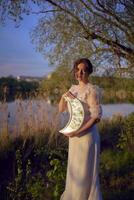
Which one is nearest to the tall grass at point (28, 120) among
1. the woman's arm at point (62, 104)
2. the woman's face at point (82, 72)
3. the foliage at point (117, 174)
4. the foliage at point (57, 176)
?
the foliage at point (117, 174)

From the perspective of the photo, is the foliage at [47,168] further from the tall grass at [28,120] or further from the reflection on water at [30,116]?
the reflection on water at [30,116]

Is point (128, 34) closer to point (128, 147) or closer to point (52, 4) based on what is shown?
point (52, 4)

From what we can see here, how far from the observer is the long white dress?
15.8 ft

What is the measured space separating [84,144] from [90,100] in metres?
0.52

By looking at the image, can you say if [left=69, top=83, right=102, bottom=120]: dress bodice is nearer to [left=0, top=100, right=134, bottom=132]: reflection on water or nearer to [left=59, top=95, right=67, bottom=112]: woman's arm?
[left=59, top=95, right=67, bottom=112]: woman's arm

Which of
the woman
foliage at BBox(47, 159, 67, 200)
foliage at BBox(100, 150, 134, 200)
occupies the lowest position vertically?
foliage at BBox(100, 150, 134, 200)

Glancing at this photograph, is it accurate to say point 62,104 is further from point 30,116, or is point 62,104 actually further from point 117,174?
point 30,116

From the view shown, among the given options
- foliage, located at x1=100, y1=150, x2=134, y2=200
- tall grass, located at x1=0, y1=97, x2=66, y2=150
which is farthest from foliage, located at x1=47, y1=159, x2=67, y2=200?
tall grass, located at x1=0, y1=97, x2=66, y2=150

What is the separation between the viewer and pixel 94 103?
15.7 feet

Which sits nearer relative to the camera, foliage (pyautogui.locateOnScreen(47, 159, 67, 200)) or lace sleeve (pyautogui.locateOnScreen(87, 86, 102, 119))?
lace sleeve (pyautogui.locateOnScreen(87, 86, 102, 119))

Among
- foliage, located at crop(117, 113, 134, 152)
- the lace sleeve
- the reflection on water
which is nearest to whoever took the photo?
the lace sleeve

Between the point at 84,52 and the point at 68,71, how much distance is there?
603 mm

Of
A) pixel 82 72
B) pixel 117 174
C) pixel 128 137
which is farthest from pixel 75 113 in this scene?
pixel 128 137

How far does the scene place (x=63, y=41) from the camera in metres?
10.3
